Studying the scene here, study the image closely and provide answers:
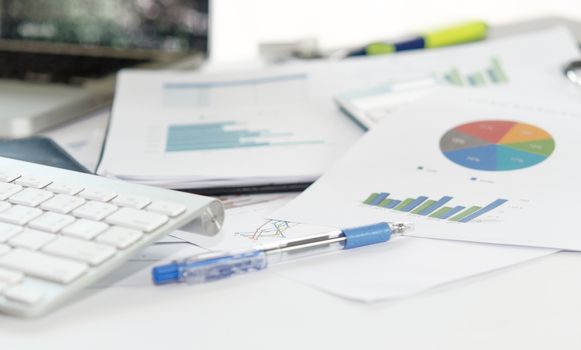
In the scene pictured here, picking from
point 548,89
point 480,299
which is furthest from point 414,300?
point 548,89

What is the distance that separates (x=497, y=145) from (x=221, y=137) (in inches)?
9.4

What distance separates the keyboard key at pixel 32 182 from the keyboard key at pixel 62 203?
1.1 inches

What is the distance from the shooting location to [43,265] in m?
0.42

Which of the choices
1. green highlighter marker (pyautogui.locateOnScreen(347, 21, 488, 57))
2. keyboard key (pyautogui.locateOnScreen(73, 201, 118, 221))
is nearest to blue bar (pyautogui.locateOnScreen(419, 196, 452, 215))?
keyboard key (pyautogui.locateOnScreen(73, 201, 118, 221))

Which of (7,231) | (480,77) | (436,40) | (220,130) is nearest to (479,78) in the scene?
(480,77)

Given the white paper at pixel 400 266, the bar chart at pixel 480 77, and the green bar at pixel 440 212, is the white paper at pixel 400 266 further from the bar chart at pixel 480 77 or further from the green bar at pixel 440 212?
the bar chart at pixel 480 77

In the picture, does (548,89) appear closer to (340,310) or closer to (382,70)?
(382,70)

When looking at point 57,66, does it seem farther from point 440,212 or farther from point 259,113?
point 440,212

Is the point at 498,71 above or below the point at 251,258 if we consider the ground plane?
above

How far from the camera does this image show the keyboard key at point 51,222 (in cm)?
46

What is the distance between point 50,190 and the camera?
20.1 inches

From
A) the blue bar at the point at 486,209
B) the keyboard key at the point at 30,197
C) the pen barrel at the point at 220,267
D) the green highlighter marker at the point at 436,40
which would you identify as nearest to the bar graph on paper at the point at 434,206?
the blue bar at the point at 486,209

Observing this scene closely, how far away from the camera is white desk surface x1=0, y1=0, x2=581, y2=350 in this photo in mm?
400

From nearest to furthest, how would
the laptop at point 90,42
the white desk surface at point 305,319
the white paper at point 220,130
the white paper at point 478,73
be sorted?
the white desk surface at point 305,319 → the white paper at point 220,130 → the white paper at point 478,73 → the laptop at point 90,42
